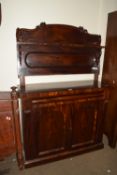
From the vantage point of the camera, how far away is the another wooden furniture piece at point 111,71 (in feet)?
6.63

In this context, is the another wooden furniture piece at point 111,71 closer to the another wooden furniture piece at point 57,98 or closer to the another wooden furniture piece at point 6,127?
the another wooden furniture piece at point 57,98

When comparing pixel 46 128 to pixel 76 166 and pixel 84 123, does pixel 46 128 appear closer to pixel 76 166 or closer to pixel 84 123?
pixel 84 123

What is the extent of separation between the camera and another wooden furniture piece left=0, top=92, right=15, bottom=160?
1652mm

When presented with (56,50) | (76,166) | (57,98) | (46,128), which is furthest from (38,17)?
(76,166)

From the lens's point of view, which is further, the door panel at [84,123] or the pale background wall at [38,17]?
the door panel at [84,123]

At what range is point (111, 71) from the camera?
2117 mm

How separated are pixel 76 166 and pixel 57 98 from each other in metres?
0.90

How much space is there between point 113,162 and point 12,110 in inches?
56.8

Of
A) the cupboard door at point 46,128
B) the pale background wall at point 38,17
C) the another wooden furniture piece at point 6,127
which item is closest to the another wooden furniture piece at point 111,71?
the pale background wall at point 38,17

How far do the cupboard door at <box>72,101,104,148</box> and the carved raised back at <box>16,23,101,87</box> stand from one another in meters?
0.47

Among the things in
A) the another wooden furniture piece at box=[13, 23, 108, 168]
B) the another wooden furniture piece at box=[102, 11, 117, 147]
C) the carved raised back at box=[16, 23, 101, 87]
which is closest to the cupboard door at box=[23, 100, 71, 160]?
the another wooden furniture piece at box=[13, 23, 108, 168]

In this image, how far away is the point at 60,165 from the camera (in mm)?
1898

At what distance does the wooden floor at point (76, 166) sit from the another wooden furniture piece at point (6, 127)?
6.6 inches

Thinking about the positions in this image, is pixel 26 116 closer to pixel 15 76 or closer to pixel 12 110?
pixel 12 110
